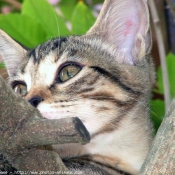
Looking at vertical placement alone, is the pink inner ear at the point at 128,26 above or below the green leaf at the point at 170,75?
above

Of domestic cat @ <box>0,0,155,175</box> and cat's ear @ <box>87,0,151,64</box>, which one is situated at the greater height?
cat's ear @ <box>87,0,151,64</box>

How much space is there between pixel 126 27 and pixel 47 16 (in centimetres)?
50

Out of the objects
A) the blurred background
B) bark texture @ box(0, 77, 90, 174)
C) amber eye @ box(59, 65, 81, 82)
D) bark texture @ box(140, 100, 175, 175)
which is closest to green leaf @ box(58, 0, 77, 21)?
the blurred background

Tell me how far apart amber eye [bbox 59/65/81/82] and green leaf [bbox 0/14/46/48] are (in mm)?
504

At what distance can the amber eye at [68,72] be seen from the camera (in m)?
1.78

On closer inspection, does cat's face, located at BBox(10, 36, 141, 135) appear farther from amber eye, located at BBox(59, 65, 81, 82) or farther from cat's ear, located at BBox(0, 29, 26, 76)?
cat's ear, located at BBox(0, 29, 26, 76)

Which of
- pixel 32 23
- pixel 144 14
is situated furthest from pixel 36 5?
pixel 144 14

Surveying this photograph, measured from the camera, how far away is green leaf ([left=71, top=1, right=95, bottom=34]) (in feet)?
7.52

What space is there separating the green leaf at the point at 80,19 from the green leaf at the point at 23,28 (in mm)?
156

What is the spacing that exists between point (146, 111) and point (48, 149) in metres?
0.81

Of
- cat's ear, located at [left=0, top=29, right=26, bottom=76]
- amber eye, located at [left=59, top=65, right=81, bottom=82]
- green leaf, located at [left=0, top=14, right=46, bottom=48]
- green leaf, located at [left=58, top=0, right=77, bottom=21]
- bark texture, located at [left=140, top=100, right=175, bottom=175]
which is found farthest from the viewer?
green leaf, located at [left=58, top=0, right=77, bottom=21]

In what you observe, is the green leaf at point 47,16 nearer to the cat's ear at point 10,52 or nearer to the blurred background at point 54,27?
the blurred background at point 54,27

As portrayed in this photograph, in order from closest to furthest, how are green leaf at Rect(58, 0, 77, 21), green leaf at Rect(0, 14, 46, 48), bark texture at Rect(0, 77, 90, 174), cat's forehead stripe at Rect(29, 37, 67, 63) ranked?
bark texture at Rect(0, 77, 90, 174), cat's forehead stripe at Rect(29, 37, 67, 63), green leaf at Rect(0, 14, 46, 48), green leaf at Rect(58, 0, 77, 21)

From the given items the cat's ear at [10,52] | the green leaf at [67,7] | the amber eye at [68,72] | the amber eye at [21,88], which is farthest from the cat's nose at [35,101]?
the green leaf at [67,7]
